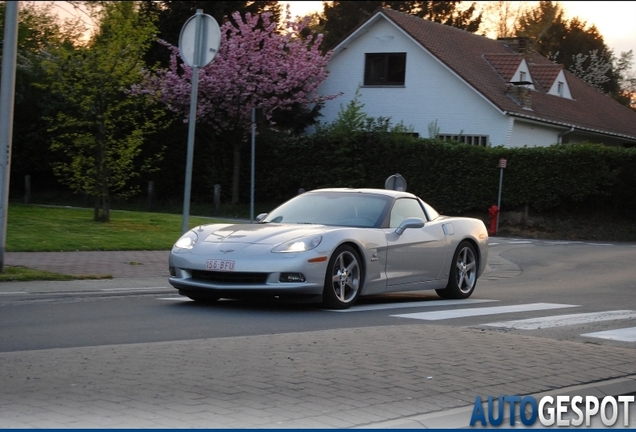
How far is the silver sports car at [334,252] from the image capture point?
10.2 meters

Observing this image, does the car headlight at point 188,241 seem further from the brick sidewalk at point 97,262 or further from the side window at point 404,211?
the brick sidewalk at point 97,262

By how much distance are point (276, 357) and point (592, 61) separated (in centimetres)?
6537

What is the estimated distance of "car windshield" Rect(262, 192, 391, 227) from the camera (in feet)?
37.7

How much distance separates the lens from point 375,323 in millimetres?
9688

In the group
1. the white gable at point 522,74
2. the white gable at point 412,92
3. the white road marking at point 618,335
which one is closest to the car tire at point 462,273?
the white road marking at point 618,335

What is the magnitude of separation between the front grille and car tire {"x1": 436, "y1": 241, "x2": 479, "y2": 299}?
10.8 ft

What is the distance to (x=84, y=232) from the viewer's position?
20.0 m

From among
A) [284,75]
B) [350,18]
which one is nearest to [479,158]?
[284,75]

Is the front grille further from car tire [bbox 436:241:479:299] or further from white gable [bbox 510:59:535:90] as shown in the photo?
white gable [bbox 510:59:535:90]

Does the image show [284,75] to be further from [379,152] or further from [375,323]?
[375,323]

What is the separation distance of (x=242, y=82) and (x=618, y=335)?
29.1 m

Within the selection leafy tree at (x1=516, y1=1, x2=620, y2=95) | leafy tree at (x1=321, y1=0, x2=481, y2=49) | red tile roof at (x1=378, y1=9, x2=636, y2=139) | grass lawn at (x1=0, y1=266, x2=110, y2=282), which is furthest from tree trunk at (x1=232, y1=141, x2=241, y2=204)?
leafy tree at (x1=516, y1=1, x2=620, y2=95)

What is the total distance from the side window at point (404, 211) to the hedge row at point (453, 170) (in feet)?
66.2

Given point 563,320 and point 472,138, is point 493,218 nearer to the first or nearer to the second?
point 472,138
